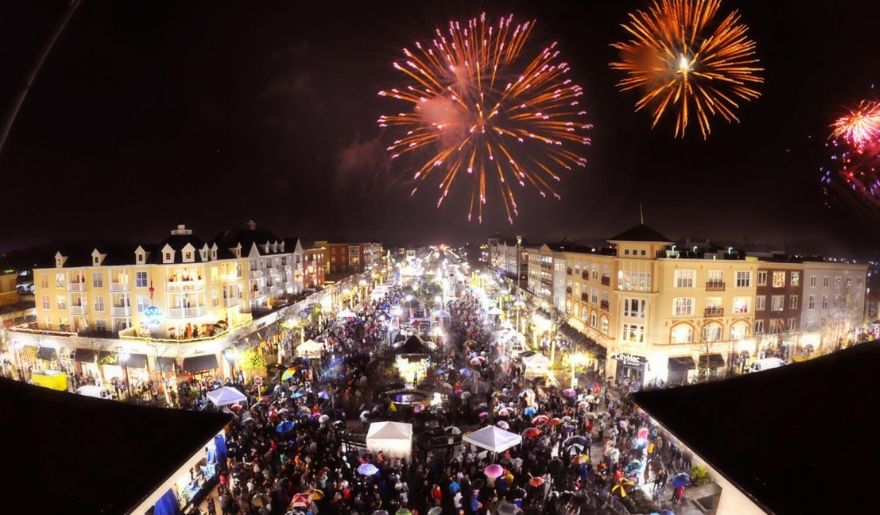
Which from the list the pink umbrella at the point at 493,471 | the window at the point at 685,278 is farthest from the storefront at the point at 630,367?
the pink umbrella at the point at 493,471

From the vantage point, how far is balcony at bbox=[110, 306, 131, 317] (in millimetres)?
31438

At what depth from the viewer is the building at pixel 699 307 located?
3006 centimetres

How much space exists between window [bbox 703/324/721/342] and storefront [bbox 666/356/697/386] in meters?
2.28

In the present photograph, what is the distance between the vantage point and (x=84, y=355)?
29391mm

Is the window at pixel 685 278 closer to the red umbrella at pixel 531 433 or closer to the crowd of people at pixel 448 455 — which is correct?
the crowd of people at pixel 448 455

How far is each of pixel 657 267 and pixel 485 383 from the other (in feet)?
49.0

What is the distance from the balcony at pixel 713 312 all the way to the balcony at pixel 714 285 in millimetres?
1332

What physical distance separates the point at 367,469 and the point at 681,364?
24.2m

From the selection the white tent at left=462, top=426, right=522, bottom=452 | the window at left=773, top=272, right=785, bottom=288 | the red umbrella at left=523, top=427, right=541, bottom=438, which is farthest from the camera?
the window at left=773, top=272, right=785, bottom=288

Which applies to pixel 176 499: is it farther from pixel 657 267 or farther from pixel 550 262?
pixel 550 262

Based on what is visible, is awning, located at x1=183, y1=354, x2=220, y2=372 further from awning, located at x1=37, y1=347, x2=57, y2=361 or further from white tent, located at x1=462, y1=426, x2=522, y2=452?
white tent, located at x1=462, y1=426, x2=522, y2=452

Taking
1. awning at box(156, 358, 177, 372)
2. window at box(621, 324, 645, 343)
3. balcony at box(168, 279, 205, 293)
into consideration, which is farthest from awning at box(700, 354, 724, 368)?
balcony at box(168, 279, 205, 293)

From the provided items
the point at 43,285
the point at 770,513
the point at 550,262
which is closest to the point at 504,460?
the point at 770,513

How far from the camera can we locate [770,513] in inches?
147
